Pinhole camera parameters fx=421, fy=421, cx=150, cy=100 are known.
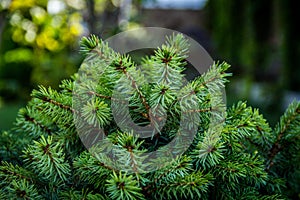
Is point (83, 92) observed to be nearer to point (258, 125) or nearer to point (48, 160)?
point (48, 160)

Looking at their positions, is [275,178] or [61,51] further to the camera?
[61,51]

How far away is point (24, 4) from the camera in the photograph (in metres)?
6.13

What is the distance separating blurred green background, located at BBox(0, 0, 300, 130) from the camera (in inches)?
218

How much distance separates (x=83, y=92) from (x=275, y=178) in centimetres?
53

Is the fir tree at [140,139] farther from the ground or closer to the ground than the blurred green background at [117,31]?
farther from the ground

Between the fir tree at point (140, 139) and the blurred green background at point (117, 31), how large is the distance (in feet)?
7.78

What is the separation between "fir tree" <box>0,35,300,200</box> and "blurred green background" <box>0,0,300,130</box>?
237 cm

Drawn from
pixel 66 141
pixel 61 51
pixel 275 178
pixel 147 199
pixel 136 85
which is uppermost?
pixel 136 85

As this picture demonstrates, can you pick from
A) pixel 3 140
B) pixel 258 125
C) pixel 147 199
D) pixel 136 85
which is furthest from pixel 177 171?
pixel 3 140

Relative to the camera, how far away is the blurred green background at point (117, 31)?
555 centimetres

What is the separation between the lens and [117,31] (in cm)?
424

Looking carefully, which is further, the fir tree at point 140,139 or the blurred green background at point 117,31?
the blurred green background at point 117,31

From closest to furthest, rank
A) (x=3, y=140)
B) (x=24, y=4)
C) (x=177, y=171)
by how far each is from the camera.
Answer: (x=177, y=171) → (x=3, y=140) → (x=24, y=4)

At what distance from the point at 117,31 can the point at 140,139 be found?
3.40 meters
